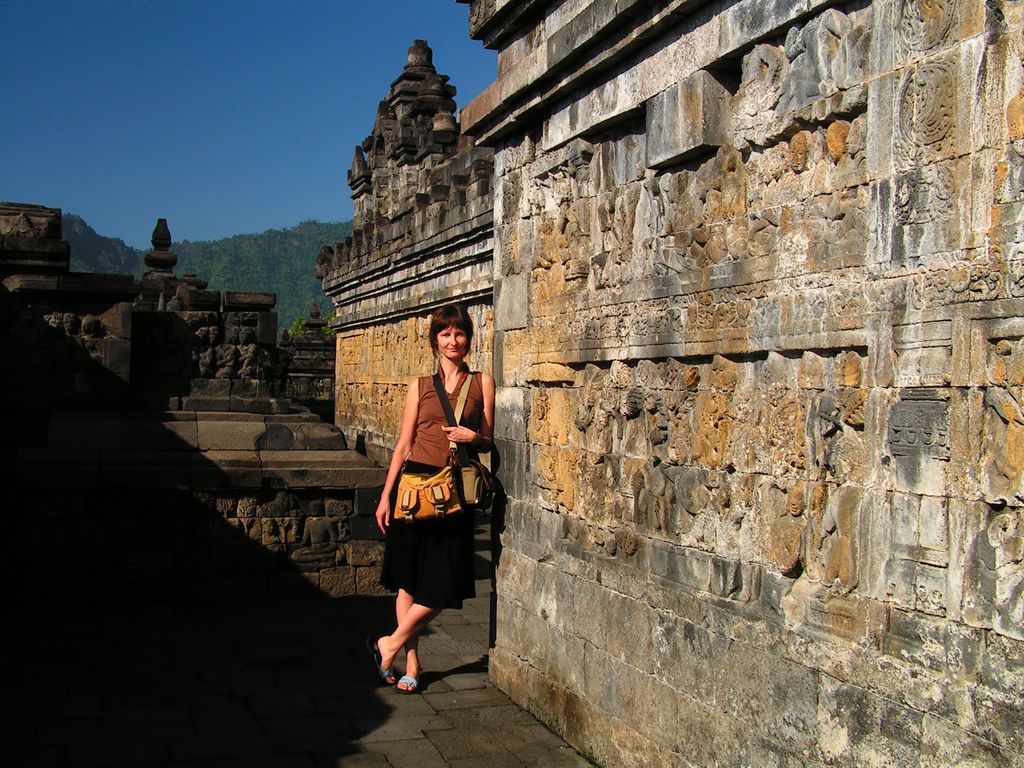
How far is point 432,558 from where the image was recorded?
582cm

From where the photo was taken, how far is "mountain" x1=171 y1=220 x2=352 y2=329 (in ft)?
519

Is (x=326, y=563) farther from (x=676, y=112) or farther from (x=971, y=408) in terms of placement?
(x=971, y=408)

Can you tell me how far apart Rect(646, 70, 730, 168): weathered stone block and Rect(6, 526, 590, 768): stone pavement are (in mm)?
2603

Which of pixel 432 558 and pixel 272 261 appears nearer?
pixel 432 558

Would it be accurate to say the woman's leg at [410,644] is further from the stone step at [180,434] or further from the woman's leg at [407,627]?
the stone step at [180,434]

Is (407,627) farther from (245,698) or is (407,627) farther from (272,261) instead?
(272,261)

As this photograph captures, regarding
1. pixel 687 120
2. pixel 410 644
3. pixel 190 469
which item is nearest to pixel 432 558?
pixel 410 644

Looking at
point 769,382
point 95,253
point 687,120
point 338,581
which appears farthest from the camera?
point 95,253

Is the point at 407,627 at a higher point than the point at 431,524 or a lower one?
lower

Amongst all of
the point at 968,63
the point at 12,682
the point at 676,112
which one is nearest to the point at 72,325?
the point at 12,682

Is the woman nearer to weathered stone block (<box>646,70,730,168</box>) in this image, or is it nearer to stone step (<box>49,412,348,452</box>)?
weathered stone block (<box>646,70,730,168</box>)

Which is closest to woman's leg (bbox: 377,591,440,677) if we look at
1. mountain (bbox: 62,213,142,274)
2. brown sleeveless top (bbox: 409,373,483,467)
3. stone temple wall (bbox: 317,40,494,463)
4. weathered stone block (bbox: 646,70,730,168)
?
brown sleeveless top (bbox: 409,373,483,467)

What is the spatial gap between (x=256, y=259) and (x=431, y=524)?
177 metres

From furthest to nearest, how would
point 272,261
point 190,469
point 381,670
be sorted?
point 272,261
point 190,469
point 381,670
